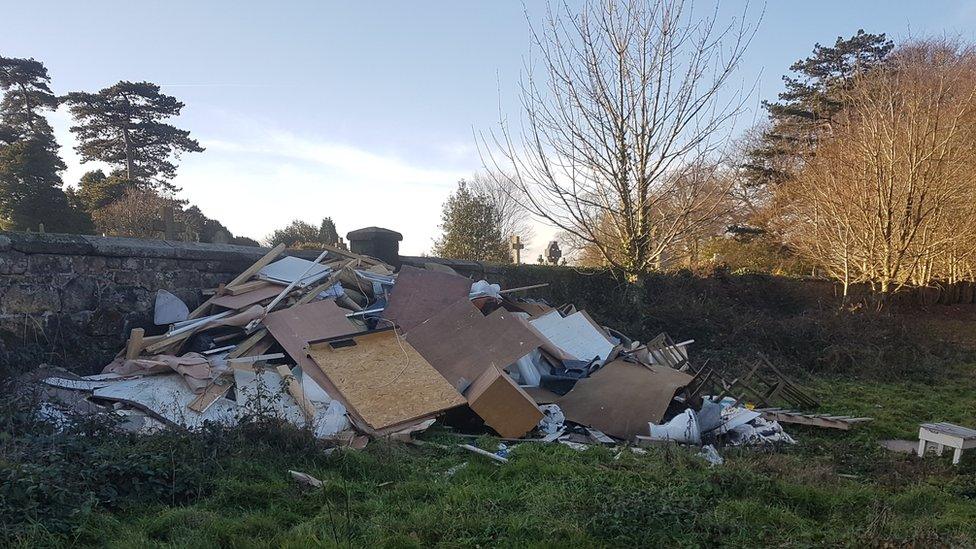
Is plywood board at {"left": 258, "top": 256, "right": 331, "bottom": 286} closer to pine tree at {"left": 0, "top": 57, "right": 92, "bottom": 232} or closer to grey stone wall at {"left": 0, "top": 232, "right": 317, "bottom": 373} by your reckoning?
grey stone wall at {"left": 0, "top": 232, "right": 317, "bottom": 373}

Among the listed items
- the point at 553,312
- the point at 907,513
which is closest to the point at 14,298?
the point at 553,312

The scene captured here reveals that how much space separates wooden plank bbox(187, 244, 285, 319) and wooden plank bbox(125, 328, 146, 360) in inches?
26.2

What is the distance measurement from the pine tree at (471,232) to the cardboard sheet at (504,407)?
15.9m

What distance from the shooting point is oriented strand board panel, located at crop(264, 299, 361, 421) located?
579 centimetres

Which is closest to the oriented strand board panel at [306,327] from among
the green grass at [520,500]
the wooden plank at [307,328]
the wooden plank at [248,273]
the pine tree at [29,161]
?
the wooden plank at [307,328]

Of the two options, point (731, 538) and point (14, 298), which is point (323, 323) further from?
point (731, 538)

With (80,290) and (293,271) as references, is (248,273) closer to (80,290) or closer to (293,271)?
(293,271)

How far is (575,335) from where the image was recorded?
25.8 ft

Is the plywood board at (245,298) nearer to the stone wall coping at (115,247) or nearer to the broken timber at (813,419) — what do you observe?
the stone wall coping at (115,247)

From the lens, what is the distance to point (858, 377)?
10445 millimetres

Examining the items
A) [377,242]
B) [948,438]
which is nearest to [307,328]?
[377,242]

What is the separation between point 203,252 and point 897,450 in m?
7.74

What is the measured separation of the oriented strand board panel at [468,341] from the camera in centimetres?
621

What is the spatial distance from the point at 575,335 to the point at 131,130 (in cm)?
2603
